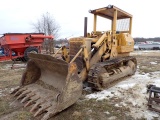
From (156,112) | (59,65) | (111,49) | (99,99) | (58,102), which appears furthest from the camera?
(111,49)

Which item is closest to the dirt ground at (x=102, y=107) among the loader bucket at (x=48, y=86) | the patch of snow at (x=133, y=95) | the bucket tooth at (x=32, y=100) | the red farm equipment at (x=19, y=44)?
the patch of snow at (x=133, y=95)

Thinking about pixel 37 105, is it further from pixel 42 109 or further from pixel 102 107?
pixel 102 107

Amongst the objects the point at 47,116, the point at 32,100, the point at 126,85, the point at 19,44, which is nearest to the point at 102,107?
the point at 47,116

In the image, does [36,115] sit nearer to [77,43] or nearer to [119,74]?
[77,43]

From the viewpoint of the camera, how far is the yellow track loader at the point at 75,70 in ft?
12.2

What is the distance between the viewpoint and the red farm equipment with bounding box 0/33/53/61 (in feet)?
35.1

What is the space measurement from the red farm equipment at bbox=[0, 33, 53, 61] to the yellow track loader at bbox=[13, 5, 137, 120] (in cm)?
580

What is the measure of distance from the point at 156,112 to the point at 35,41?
30.7 ft

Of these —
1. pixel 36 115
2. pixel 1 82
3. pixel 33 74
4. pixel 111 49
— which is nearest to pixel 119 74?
pixel 111 49

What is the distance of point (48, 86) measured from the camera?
4.71 meters

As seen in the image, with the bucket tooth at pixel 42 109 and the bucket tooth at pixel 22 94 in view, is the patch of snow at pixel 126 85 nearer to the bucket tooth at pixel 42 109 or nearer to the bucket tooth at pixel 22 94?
the bucket tooth at pixel 42 109

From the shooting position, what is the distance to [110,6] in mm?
5738

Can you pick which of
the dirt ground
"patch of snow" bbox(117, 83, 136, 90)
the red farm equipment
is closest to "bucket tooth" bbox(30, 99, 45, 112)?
the dirt ground

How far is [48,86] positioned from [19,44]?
7.16 metres
